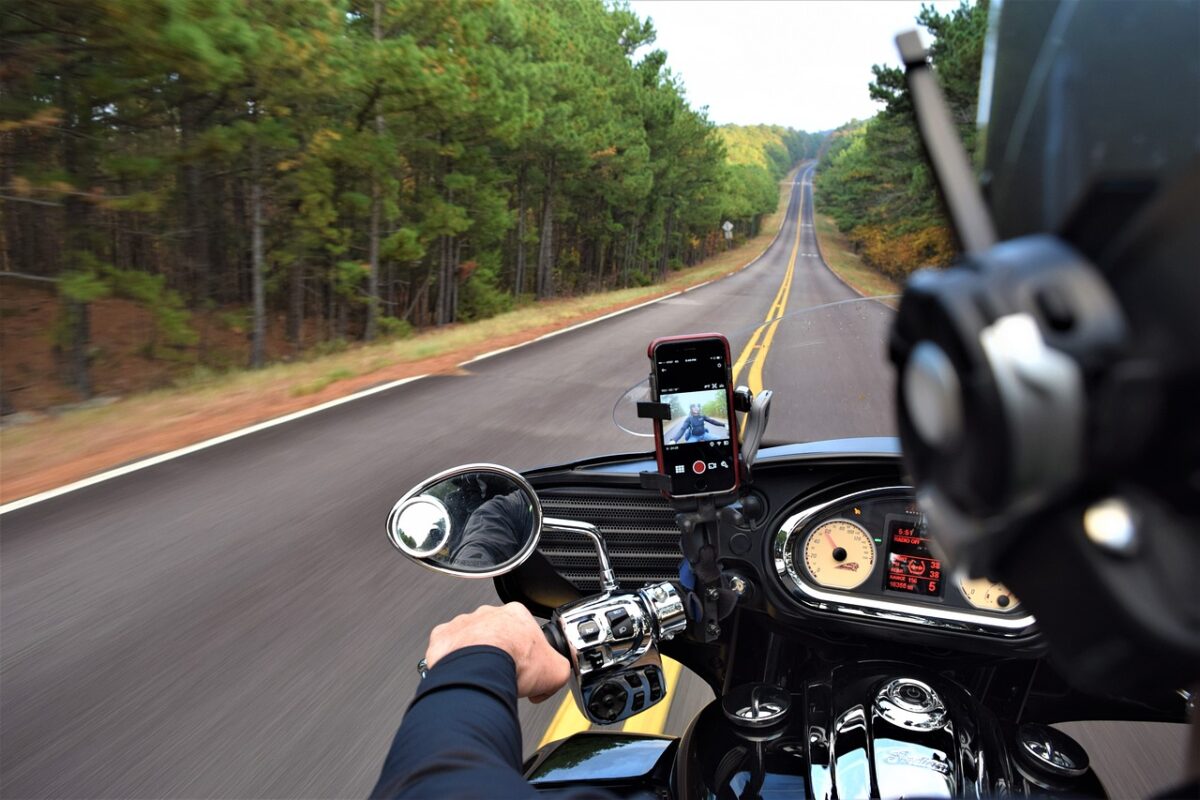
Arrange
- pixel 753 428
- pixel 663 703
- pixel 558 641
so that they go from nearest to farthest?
pixel 558 641, pixel 753 428, pixel 663 703

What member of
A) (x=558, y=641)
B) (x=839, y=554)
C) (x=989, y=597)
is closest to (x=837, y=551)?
(x=839, y=554)

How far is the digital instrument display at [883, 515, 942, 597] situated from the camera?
2098 mm

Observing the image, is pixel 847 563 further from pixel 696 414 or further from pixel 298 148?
pixel 298 148

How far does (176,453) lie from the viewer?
7758mm

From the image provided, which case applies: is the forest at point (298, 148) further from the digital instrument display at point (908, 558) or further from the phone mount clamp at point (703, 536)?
the digital instrument display at point (908, 558)

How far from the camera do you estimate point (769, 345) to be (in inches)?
101

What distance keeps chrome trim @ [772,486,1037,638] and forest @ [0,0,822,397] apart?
35.4 ft

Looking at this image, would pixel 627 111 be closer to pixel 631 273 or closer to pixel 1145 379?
pixel 631 273

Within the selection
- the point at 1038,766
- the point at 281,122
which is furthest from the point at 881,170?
the point at 1038,766

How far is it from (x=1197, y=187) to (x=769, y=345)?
2.11 metres

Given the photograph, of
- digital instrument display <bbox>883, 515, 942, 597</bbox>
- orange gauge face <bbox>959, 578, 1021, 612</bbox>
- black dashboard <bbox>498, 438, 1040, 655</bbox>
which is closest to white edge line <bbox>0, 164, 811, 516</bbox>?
black dashboard <bbox>498, 438, 1040, 655</bbox>

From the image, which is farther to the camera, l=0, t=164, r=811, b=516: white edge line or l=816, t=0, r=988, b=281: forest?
l=0, t=164, r=811, b=516: white edge line

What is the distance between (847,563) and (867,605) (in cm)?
13

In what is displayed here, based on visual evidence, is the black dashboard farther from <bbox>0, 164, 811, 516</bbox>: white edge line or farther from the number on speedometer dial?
<bbox>0, 164, 811, 516</bbox>: white edge line
